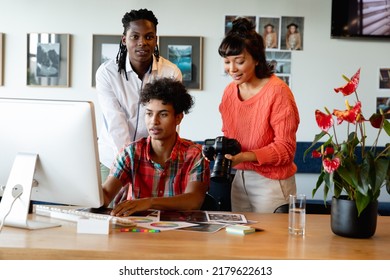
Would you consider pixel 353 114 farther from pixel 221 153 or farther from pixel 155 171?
pixel 155 171

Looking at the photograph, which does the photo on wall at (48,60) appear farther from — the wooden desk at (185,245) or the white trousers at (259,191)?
the wooden desk at (185,245)

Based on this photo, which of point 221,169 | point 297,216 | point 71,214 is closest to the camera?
point 297,216

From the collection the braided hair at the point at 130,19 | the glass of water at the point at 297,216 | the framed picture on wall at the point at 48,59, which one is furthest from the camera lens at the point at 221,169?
the framed picture on wall at the point at 48,59

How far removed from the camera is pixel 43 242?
1538mm

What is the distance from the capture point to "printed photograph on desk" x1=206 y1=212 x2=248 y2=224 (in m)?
1.92

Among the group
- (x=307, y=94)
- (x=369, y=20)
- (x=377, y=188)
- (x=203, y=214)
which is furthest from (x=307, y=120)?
(x=377, y=188)

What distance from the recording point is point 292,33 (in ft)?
13.4

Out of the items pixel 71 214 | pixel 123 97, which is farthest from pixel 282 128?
pixel 71 214

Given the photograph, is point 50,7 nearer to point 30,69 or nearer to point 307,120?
point 30,69

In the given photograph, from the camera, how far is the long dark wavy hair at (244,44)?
2.37 meters

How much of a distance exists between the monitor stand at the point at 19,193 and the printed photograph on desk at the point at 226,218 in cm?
54

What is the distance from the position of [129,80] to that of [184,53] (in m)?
1.44
